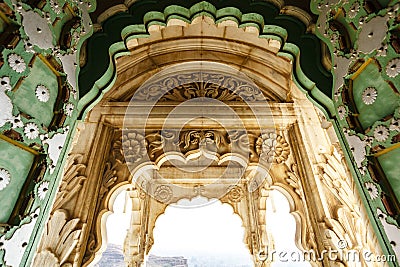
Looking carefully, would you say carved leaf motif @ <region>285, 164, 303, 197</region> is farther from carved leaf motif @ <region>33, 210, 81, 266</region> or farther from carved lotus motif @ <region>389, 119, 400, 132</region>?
carved leaf motif @ <region>33, 210, 81, 266</region>

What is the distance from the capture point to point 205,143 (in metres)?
3.04

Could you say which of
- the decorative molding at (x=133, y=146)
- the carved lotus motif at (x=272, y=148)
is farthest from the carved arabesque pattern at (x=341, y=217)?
the decorative molding at (x=133, y=146)

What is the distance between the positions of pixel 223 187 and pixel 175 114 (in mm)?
2272

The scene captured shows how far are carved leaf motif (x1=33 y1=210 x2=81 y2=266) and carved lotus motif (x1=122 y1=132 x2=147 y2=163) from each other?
2.50ft

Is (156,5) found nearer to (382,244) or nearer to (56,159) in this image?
(56,159)

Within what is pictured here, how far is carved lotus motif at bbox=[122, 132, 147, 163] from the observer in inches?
113

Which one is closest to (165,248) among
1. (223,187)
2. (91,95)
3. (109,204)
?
(223,187)

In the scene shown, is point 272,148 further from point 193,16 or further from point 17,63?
point 17,63

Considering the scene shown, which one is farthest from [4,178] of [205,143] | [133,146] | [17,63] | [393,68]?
[205,143]

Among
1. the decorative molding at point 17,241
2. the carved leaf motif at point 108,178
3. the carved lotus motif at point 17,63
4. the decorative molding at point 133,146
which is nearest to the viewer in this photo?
the decorative molding at point 17,241

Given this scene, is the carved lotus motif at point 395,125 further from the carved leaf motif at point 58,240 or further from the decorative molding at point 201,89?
the carved leaf motif at point 58,240

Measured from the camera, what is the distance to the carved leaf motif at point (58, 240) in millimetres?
2158

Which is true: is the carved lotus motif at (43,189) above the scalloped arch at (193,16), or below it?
below

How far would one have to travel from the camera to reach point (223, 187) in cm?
500
